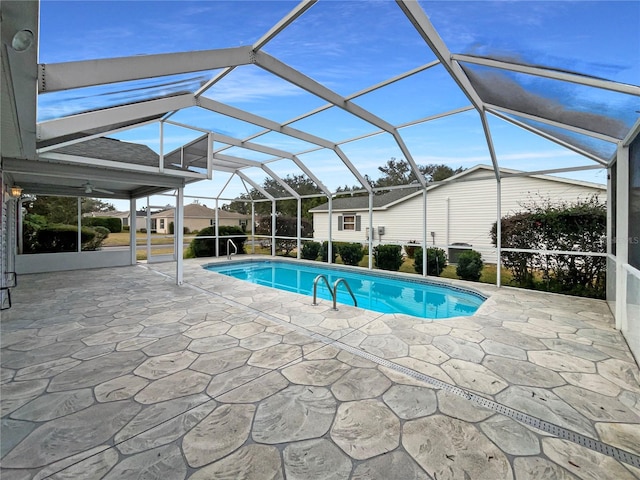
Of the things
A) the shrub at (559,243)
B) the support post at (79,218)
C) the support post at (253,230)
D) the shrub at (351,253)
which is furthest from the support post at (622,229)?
the support post at (79,218)

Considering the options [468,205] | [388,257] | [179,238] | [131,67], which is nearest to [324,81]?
[131,67]

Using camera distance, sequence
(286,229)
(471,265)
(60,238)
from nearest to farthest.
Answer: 1. (471,265)
2. (60,238)
3. (286,229)

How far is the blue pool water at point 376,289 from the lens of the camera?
274 inches

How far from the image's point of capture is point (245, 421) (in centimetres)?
235

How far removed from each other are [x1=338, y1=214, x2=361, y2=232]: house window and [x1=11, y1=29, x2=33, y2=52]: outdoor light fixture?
12.7 m

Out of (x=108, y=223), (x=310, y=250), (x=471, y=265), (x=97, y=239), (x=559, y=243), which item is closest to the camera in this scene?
(x=559, y=243)

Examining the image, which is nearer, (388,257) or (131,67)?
(131,67)

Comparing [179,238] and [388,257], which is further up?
[179,238]

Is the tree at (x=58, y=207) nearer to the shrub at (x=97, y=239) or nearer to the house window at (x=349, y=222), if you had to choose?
the shrub at (x=97, y=239)

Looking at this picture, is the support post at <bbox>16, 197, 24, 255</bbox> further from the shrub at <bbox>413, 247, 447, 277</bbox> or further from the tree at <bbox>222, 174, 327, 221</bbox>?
the shrub at <bbox>413, 247, 447, 277</bbox>

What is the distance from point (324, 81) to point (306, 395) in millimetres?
4727

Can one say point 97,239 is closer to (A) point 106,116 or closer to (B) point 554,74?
(A) point 106,116

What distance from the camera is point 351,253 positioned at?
11.6 meters

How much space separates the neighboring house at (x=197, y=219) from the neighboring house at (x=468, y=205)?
278 inches
